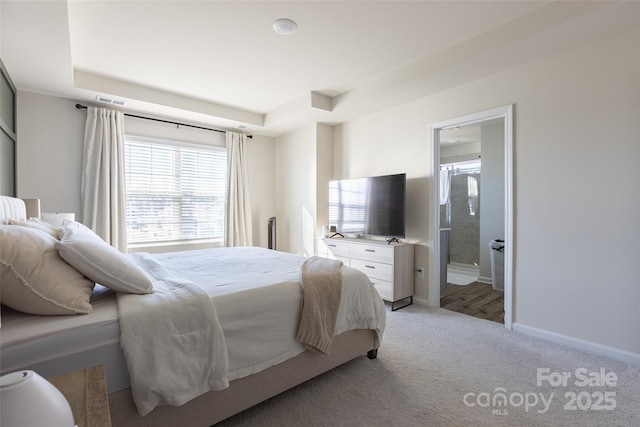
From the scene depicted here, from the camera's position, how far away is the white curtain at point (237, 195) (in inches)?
192

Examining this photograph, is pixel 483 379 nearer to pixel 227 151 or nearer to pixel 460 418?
pixel 460 418

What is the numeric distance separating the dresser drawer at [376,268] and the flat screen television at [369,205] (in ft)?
1.24

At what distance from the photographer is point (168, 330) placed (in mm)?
1386

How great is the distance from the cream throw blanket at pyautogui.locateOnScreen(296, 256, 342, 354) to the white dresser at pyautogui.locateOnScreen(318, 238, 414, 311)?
1544 millimetres

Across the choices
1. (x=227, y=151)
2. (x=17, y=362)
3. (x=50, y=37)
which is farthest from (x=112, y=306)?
(x=227, y=151)

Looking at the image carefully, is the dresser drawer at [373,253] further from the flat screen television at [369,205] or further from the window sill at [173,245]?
the window sill at [173,245]

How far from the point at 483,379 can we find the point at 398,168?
252cm

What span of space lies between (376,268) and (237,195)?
8.41ft

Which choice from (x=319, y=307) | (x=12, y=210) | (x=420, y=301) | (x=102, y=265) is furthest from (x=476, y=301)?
(x=12, y=210)

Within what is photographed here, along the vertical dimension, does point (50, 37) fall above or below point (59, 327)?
above

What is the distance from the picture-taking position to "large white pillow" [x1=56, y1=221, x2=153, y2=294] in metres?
1.39

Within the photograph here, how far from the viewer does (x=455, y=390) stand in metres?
1.95

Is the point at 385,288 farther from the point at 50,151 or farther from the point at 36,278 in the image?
the point at 50,151

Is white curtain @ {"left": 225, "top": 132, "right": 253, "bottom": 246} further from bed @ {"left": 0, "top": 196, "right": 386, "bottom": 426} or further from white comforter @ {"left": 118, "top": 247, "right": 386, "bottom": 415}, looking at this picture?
white comforter @ {"left": 118, "top": 247, "right": 386, "bottom": 415}
